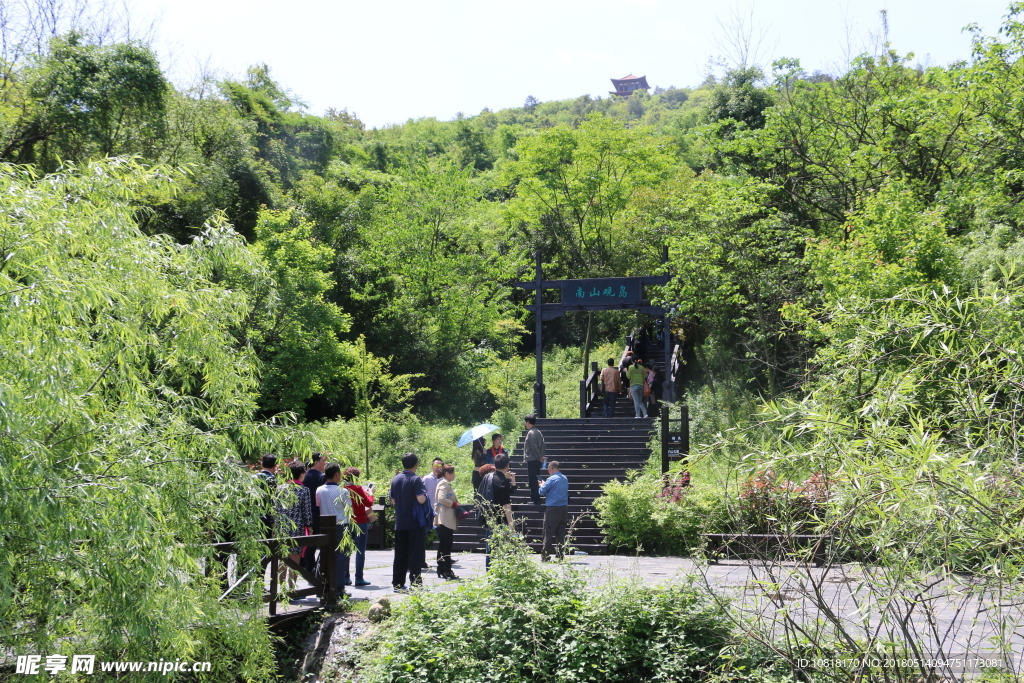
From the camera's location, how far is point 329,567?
29.2ft

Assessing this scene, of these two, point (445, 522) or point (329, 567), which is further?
point (445, 522)

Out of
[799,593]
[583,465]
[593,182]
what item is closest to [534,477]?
[583,465]

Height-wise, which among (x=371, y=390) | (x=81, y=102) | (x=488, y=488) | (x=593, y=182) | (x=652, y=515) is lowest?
(x=652, y=515)

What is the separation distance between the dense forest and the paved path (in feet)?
2.43

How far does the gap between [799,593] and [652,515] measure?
6228 mm

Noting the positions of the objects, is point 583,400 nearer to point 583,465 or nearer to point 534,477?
point 583,465

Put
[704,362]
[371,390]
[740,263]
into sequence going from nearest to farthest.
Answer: [740,263]
[704,362]
[371,390]

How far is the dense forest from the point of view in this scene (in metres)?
4.83

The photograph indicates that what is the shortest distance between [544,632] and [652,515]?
5.02 m

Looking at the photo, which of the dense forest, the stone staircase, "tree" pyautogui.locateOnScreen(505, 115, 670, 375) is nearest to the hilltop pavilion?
the dense forest

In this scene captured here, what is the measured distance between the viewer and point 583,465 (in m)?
16.8

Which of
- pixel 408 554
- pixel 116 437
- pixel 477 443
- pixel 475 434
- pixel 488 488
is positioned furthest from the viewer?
pixel 477 443

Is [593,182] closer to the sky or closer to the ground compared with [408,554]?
closer to the sky

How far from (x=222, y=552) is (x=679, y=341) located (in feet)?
65.4
